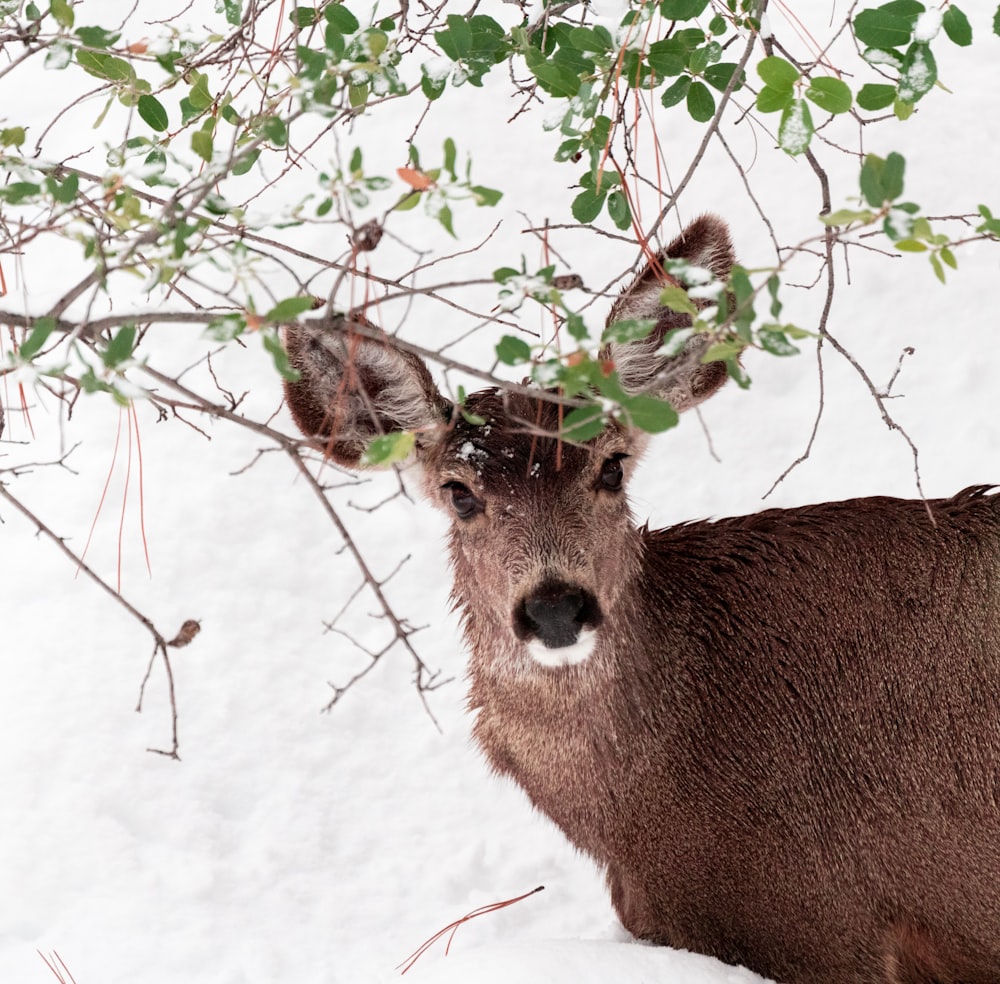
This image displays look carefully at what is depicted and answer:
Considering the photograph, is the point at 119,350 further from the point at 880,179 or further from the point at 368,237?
the point at 880,179

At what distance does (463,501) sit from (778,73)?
184 centimetres

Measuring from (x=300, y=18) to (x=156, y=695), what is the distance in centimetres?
366

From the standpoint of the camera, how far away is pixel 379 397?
463cm

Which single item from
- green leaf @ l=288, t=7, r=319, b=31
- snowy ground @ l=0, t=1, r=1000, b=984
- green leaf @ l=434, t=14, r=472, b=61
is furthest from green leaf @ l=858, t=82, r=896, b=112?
snowy ground @ l=0, t=1, r=1000, b=984

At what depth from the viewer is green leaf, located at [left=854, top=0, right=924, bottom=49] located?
3334mm

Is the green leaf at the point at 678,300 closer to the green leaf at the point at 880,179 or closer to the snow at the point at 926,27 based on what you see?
the green leaf at the point at 880,179

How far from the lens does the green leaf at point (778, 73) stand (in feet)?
10.3

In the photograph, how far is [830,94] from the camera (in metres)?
3.23

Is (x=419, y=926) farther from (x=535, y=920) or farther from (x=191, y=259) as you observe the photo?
(x=191, y=259)

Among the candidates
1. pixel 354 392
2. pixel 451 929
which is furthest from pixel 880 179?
pixel 451 929

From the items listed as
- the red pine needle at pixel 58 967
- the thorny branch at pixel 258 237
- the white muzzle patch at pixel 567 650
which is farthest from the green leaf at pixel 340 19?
the red pine needle at pixel 58 967

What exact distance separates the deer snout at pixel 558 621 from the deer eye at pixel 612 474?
0.51m

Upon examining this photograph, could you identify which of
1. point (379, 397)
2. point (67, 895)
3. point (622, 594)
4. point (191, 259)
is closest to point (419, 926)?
point (67, 895)

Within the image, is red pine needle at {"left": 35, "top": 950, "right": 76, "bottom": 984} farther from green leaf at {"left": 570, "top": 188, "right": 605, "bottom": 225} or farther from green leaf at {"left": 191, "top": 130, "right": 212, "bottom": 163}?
green leaf at {"left": 570, "top": 188, "right": 605, "bottom": 225}
